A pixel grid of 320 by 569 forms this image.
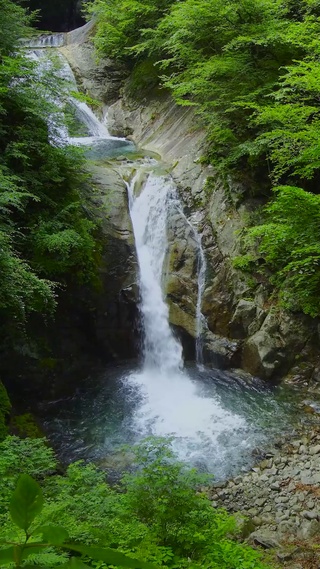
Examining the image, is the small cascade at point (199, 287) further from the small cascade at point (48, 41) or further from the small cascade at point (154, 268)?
the small cascade at point (48, 41)

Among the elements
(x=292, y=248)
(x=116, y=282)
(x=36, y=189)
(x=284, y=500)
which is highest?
(x=36, y=189)

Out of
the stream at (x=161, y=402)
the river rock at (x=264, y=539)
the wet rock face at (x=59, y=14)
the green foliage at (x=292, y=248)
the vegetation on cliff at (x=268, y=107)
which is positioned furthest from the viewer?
the wet rock face at (x=59, y=14)

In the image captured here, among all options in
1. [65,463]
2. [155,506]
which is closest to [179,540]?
[155,506]

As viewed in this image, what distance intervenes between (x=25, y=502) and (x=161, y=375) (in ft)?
28.9

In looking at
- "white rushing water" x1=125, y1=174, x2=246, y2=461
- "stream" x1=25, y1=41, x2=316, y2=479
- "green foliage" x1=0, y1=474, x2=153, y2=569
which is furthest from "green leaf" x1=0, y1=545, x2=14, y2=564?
"white rushing water" x1=125, y1=174, x2=246, y2=461

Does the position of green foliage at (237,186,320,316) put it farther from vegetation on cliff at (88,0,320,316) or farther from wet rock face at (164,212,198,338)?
wet rock face at (164,212,198,338)

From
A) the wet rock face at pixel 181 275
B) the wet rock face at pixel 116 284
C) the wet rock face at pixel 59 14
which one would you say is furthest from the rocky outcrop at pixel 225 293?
the wet rock face at pixel 59 14

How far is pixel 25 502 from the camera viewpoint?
0.62 m

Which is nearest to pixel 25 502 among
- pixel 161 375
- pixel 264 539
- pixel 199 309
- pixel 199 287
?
pixel 264 539

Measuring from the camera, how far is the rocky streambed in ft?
15.4

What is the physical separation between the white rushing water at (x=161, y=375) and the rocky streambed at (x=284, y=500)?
2.70ft

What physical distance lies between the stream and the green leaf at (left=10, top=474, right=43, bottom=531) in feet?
16.4

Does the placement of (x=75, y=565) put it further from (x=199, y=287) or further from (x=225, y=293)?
(x=199, y=287)

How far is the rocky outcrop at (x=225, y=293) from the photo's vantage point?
8.45 metres
